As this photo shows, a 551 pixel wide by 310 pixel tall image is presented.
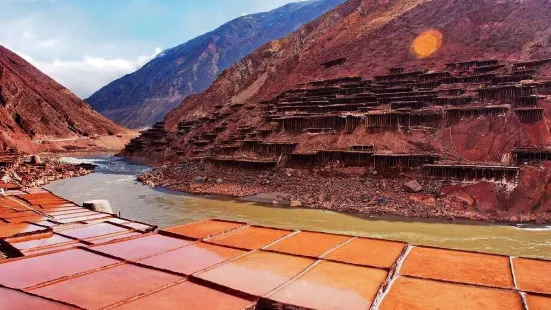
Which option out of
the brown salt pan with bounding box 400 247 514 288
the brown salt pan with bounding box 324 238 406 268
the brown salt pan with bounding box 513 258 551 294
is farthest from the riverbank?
the brown salt pan with bounding box 513 258 551 294

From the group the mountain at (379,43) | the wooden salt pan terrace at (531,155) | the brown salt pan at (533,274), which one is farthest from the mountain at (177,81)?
the brown salt pan at (533,274)

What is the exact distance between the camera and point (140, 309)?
359 cm

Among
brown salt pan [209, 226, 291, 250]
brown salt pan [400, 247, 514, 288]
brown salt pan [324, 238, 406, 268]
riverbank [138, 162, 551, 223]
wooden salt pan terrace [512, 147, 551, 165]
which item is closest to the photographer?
brown salt pan [400, 247, 514, 288]

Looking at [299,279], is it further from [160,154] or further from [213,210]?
[160,154]

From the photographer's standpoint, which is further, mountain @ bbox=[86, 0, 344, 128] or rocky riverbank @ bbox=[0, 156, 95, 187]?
mountain @ bbox=[86, 0, 344, 128]

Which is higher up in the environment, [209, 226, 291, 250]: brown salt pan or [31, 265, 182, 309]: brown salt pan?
[31, 265, 182, 309]: brown salt pan

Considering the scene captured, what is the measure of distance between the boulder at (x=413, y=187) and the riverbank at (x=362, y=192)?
175mm

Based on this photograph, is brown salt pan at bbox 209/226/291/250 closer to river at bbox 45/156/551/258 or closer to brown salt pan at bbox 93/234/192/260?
brown salt pan at bbox 93/234/192/260

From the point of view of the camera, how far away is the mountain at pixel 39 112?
7338 centimetres

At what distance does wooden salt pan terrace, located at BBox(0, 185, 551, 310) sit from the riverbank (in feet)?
58.3

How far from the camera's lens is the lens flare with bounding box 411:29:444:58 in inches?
1693

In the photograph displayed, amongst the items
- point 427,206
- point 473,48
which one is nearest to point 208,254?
point 427,206

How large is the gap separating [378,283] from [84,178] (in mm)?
40386

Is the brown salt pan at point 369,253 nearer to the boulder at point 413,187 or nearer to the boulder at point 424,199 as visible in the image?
the boulder at point 424,199
